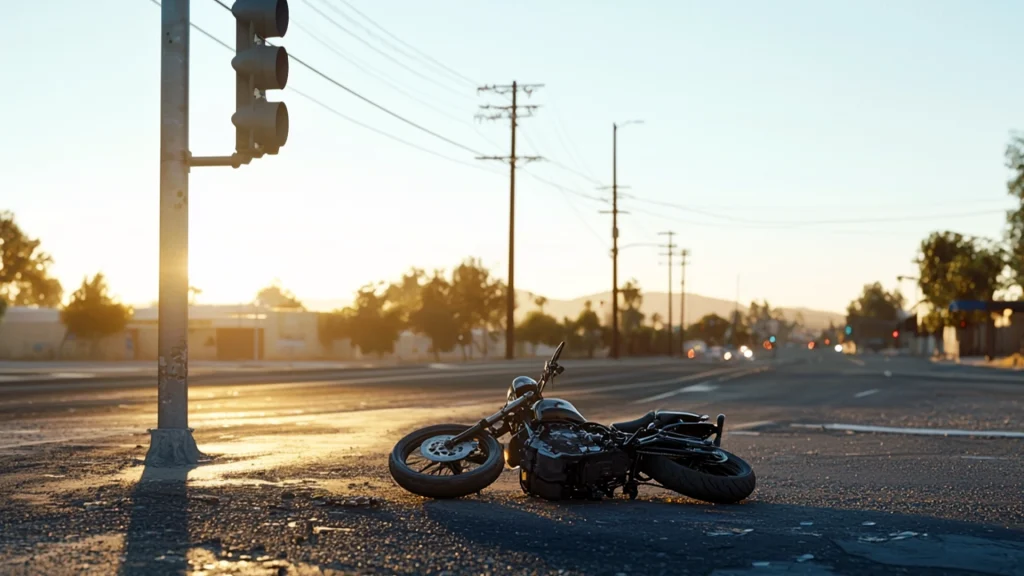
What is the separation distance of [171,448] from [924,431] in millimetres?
12143

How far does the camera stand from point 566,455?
8.72 meters

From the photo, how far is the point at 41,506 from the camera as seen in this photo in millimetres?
8203

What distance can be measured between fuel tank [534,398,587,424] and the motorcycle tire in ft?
2.15

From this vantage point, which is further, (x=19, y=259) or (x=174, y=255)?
(x=19, y=259)

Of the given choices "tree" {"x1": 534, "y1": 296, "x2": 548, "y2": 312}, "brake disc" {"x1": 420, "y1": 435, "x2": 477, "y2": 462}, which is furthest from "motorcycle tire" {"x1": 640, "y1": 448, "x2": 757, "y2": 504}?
"tree" {"x1": 534, "y1": 296, "x2": 548, "y2": 312}

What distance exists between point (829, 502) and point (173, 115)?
7.17 m

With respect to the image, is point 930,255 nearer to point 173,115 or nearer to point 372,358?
point 372,358

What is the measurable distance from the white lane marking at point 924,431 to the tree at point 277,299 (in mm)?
119947

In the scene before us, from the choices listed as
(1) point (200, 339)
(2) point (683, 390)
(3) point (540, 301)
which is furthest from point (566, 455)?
(3) point (540, 301)

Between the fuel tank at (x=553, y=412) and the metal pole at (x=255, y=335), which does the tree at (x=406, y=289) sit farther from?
the fuel tank at (x=553, y=412)

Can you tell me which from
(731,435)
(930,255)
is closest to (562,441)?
(731,435)

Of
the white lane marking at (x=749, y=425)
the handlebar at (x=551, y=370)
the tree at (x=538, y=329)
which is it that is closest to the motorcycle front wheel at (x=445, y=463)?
the handlebar at (x=551, y=370)

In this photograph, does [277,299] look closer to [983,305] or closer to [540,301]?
[540,301]

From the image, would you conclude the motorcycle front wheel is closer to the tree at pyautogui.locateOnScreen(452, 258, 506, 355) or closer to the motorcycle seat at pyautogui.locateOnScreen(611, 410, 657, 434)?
the motorcycle seat at pyautogui.locateOnScreen(611, 410, 657, 434)
